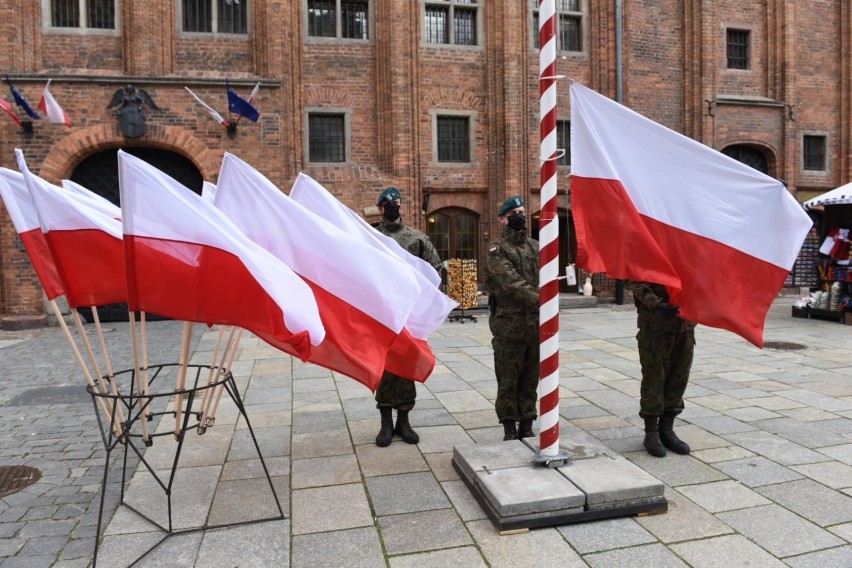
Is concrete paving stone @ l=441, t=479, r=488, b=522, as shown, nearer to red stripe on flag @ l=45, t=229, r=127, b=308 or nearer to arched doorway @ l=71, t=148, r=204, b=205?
red stripe on flag @ l=45, t=229, r=127, b=308

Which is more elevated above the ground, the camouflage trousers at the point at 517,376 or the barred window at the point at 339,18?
the barred window at the point at 339,18

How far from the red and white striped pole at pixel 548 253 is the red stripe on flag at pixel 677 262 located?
0.63ft

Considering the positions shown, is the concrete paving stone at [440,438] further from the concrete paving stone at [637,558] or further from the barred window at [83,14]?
the barred window at [83,14]

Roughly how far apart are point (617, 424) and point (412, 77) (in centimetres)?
1181

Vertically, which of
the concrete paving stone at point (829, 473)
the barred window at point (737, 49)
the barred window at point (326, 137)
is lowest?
the concrete paving stone at point (829, 473)

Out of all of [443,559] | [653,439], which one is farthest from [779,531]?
[443,559]

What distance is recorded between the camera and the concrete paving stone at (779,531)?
10.9ft

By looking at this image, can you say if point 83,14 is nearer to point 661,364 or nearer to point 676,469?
point 661,364

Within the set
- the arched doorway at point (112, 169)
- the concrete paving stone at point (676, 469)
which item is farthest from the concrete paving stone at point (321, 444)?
the arched doorway at point (112, 169)

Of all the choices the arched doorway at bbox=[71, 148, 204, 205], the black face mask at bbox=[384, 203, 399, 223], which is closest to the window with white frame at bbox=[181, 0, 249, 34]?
the arched doorway at bbox=[71, 148, 204, 205]

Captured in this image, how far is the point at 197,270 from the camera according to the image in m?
3.32

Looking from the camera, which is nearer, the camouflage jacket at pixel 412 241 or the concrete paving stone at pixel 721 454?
the concrete paving stone at pixel 721 454

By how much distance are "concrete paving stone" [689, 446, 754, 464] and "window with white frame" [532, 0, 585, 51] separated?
1416 centimetres

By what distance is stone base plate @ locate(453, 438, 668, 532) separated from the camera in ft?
11.8
